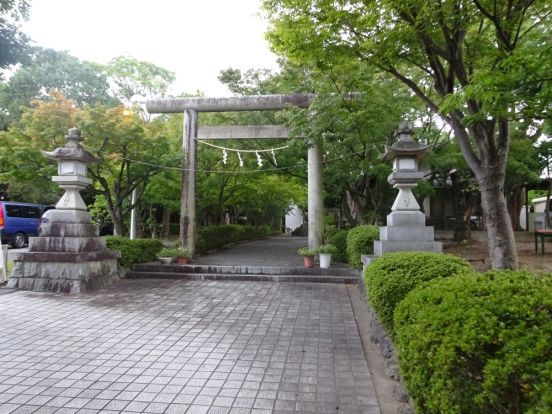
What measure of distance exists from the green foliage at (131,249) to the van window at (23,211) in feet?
35.7

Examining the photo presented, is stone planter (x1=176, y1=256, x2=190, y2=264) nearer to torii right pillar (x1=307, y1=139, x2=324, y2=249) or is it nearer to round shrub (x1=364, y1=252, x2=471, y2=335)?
torii right pillar (x1=307, y1=139, x2=324, y2=249)

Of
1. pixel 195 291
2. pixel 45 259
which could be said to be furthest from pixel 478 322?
pixel 45 259

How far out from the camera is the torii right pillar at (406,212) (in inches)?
260

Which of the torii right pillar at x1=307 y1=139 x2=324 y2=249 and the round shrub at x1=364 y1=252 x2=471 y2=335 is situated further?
the torii right pillar at x1=307 y1=139 x2=324 y2=249

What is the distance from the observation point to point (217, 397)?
3221mm

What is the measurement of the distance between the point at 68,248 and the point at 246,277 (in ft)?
14.3

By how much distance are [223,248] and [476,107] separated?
1242 centimetres

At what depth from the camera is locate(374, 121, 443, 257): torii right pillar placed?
6.61 meters

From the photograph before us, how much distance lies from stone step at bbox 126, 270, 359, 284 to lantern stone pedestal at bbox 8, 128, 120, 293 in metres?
1.20

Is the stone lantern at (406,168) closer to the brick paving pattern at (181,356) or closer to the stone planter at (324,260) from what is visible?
the brick paving pattern at (181,356)

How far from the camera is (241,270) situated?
992cm

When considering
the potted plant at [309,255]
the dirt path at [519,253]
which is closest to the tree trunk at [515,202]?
Answer: the dirt path at [519,253]

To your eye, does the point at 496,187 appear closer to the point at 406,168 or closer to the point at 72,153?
the point at 406,168

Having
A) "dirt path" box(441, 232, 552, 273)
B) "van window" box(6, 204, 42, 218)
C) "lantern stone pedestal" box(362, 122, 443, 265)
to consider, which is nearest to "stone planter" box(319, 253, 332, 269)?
"lantern stone pedestal" box(362, 122, 443, 265)
